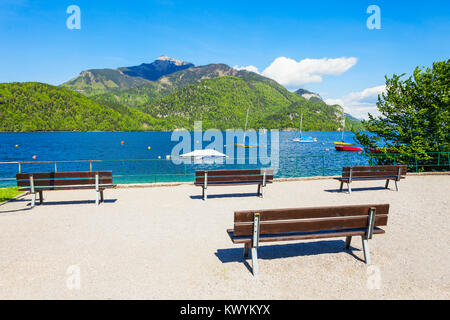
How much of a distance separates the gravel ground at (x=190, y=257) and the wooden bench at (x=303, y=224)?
0.51 metres

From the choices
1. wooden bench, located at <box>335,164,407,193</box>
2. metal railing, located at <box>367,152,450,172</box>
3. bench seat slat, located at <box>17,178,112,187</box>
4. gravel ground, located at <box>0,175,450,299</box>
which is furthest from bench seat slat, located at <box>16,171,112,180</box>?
metal railing, located at <box>367,152,450,172</box>

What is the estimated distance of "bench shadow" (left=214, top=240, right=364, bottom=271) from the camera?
5156 mm

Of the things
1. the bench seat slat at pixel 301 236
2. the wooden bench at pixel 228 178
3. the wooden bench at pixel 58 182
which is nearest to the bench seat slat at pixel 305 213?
the bench seat slat at pixel 301 236

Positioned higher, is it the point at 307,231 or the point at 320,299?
the point at 307,231

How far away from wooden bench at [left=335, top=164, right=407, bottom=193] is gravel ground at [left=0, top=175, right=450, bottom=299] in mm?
2033

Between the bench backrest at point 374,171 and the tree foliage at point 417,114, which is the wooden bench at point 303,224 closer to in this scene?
the bench backrest at point 374,171

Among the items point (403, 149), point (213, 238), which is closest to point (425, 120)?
point (403, 149)

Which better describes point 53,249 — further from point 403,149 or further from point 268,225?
point 403,149

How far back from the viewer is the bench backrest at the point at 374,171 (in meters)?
10.8

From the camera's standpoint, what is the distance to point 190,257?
199 inches

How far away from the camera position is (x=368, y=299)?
3.77 metres

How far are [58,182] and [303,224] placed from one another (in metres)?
7.69
